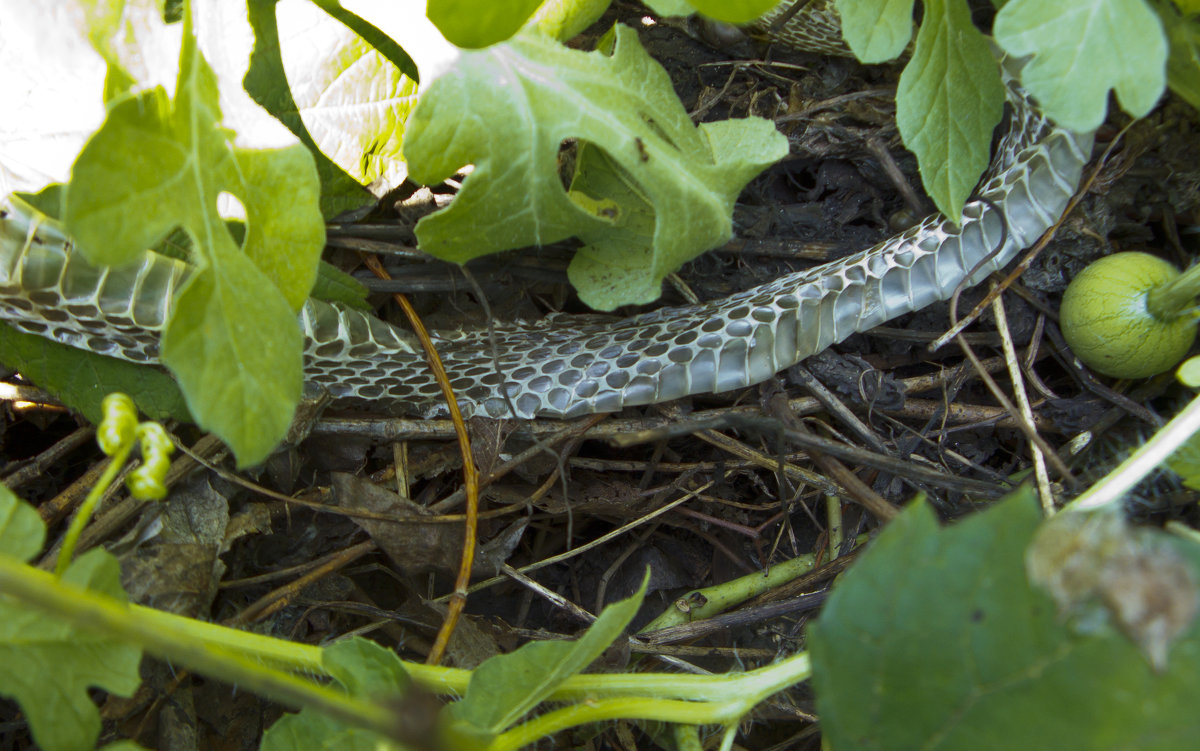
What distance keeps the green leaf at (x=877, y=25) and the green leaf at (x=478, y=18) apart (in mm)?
495

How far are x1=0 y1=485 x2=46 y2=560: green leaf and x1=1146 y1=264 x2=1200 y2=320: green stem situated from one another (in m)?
1.74

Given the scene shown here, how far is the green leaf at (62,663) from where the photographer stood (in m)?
0.96

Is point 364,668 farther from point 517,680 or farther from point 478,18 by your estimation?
point 478,18

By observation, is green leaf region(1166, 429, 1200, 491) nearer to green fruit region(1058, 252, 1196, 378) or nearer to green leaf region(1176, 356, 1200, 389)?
green leaf region(1176, 356, 1200, 389)

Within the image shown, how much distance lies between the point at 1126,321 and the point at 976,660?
90 centimetres

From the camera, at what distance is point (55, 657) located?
0.99 m

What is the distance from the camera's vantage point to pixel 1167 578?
0.67m

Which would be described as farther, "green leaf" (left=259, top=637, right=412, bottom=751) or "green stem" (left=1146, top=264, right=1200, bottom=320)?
"green stem" (left=1146, top=264, right=1200, bottom=320)

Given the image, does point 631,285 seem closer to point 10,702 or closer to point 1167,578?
point 1167,578

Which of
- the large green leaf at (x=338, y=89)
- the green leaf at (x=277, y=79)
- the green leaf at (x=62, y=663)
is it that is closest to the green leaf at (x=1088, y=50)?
the large green leaf at (x=338, y=89)

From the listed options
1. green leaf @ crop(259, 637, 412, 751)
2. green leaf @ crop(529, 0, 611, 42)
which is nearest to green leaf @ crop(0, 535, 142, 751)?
green leaf @ crop(259, 637, 412, 751)

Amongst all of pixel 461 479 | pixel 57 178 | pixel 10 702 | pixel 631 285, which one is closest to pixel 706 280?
pixel 631 285

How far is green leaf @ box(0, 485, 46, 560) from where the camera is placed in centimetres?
98

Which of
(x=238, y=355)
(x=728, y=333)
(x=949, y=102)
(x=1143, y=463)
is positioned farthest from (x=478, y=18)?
(x=1143, y=463)
